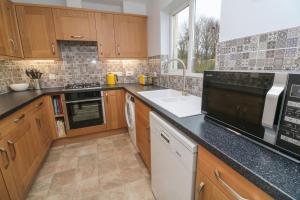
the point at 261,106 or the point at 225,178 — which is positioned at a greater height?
the point at 261,106

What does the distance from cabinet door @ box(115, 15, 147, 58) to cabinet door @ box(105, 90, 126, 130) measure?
72 cm

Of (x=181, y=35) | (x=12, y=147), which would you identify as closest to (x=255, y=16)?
(x=181, y=35)

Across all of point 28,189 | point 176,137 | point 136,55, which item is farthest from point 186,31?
point 28,189

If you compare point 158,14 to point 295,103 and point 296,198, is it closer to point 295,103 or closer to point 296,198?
point 295,103

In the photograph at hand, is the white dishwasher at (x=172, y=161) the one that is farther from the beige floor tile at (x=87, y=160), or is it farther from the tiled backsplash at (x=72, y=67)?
the tiled backsplash at (x=72, y=67)

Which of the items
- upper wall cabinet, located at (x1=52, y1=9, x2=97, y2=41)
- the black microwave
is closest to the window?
the black microwave

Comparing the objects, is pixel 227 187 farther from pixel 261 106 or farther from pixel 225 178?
pixel 261 106

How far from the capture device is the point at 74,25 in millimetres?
2305

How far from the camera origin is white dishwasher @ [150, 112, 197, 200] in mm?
775

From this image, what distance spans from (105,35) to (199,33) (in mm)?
1581

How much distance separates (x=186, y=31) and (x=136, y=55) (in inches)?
42.5

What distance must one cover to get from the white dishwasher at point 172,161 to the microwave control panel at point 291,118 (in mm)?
347

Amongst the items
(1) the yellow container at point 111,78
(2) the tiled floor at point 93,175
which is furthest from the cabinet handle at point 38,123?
(1) the yellow container at point 111,78

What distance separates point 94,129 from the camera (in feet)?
8.06
